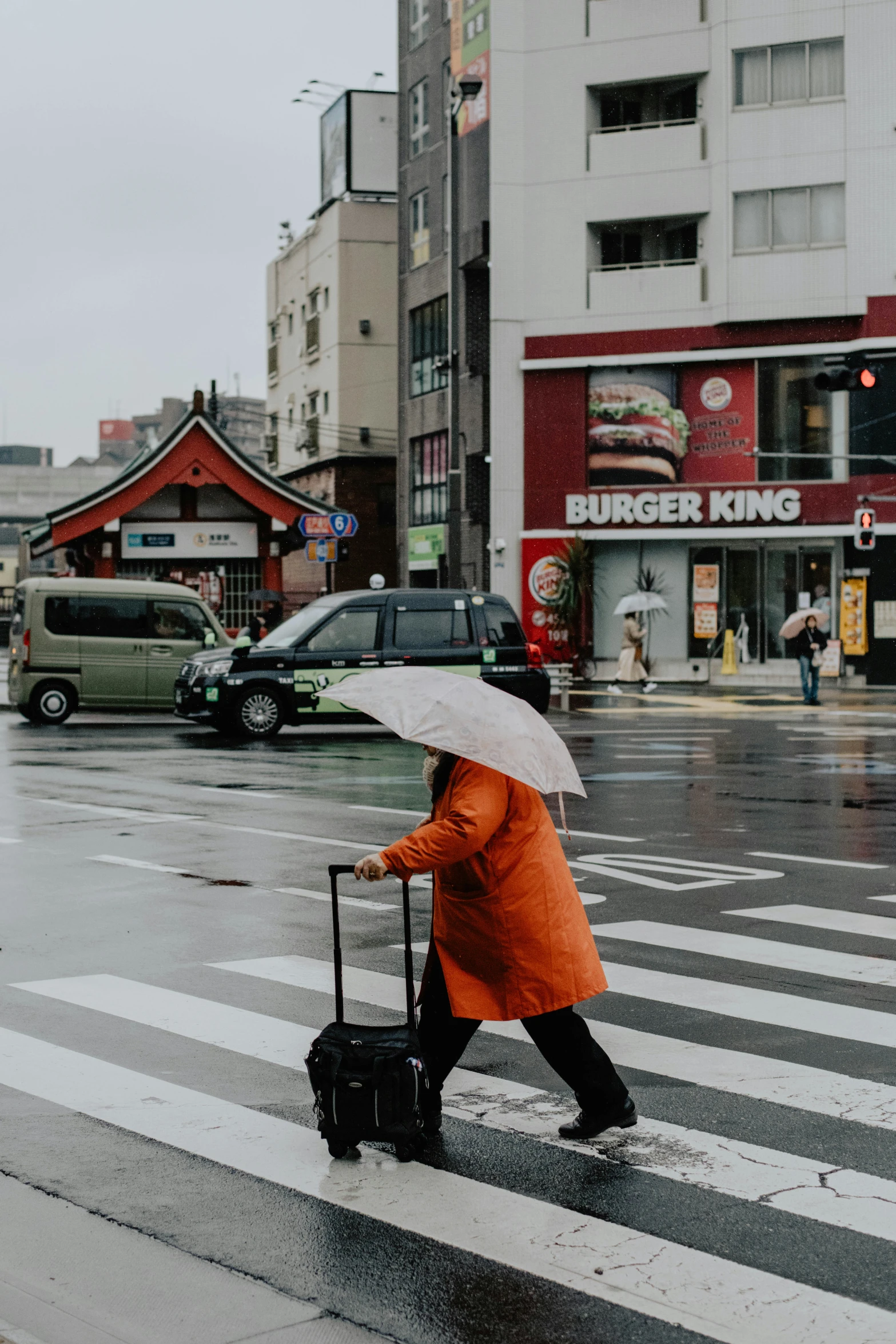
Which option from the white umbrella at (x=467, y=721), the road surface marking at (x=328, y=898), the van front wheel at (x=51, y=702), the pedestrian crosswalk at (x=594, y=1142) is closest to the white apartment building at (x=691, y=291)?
the van front wheel at (x=51, y=702)

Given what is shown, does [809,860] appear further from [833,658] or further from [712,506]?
[712,506]

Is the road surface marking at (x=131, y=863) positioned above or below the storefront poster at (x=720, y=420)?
below

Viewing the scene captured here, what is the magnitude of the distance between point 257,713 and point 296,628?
1.31 metres

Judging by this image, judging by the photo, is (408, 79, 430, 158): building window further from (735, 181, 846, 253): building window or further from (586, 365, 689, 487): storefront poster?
(735, 181, 846, 253): building window

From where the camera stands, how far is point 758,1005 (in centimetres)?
699

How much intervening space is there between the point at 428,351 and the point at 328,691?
4387 cm

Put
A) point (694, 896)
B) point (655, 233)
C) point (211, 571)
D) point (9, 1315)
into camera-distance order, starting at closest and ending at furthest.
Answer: point (9, 1315) < point (694, 896) < point (211, 571) < point (655, 233)

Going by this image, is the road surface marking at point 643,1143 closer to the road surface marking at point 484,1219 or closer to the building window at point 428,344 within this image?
the road surface marking at point 484,1219

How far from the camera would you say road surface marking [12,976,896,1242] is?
458cm

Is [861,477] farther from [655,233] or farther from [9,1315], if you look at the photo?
[9,1315]

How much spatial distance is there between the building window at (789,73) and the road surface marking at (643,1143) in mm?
35477

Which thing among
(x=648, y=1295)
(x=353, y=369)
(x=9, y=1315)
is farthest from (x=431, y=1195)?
(x=353, y=369)

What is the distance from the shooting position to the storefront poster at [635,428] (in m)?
38.9

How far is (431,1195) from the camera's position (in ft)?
15.3
